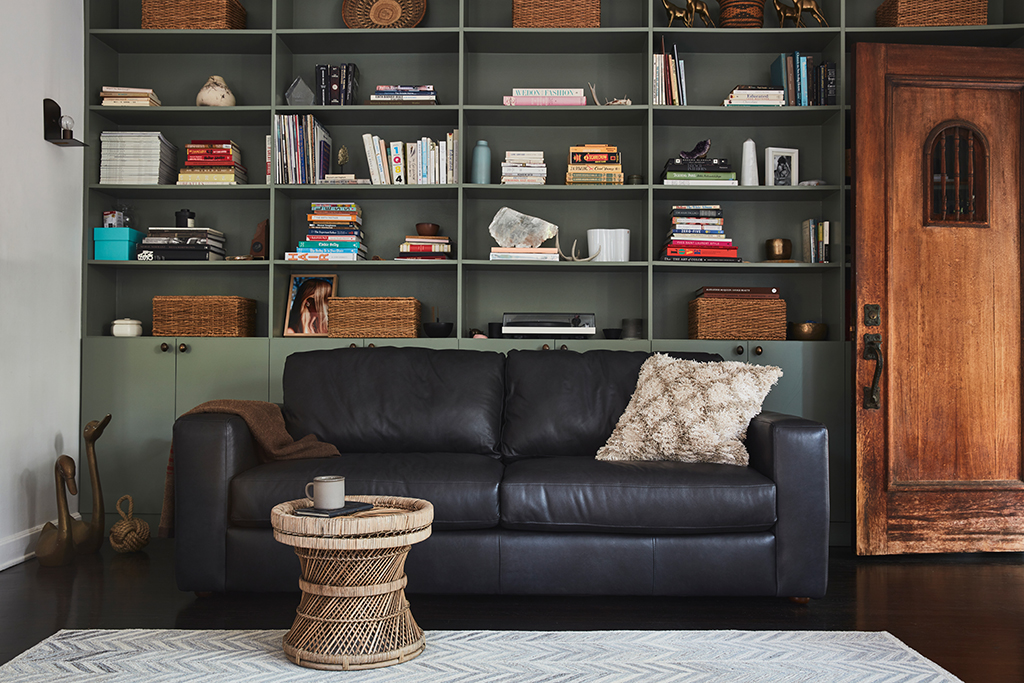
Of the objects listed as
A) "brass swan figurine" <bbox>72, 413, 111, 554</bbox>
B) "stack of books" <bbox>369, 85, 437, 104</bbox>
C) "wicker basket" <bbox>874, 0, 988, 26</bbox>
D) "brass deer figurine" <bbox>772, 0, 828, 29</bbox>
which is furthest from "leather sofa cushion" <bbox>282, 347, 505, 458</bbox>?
"wicker basket" <bbox>874, 0, 988, 26</bbox>

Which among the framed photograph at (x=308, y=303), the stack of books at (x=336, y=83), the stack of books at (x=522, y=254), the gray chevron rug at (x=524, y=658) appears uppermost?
the stack of books at (x=336, y=83)

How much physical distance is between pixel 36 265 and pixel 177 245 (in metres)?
0.62

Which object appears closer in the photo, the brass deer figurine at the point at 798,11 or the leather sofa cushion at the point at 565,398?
the leather sofa cushion at the point at 565,398

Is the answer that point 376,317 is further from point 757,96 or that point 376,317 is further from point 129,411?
point 757,96

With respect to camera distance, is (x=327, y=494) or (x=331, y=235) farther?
(x=331, y=235)

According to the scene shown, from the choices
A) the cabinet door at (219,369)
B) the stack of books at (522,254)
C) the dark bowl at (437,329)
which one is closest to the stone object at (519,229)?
the stack of books at (522,254)

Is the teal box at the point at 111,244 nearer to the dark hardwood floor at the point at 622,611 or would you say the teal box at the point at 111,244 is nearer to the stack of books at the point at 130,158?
the stack of books at the point at 130,158

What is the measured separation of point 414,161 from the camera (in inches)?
146

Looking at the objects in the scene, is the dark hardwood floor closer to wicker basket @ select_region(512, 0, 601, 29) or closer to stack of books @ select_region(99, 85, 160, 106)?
stack of books @ select_region(99, 85, 160, 106)

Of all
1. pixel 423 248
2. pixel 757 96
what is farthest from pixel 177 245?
pixel 757 96

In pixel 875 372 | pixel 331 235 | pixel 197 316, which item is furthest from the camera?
pixel 331 235

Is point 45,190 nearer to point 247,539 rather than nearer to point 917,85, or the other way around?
point 247,539

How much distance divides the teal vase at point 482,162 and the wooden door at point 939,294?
5.33 ft

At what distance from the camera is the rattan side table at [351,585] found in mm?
1863
